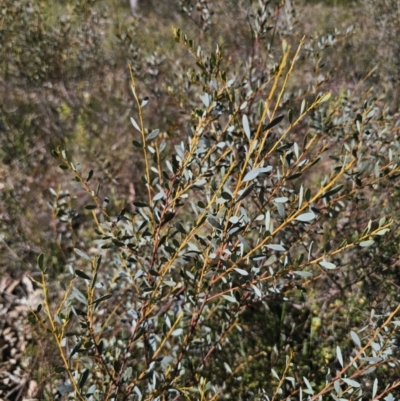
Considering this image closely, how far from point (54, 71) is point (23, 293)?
8.02 ft

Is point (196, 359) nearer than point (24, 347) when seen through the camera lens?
Yes

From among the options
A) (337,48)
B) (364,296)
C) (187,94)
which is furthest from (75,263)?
(337,48)

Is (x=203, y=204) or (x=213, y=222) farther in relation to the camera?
(x=203, y=204)

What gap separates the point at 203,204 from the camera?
1.17m

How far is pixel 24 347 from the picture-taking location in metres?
2.74

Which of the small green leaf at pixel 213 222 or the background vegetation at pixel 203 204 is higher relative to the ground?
the small green leaf at pixel 213 222

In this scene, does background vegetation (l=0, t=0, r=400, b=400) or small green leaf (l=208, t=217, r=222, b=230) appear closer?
small green leaf (l=208, t=217, r=222, b=230)

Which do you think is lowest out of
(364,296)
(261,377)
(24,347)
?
(24,347)

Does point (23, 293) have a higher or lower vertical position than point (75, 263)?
lower

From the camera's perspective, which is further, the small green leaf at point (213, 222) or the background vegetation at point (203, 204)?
the background vegetation at point (203, 204)

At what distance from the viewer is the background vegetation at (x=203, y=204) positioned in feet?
4.08

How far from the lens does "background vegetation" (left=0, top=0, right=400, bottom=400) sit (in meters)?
1.24

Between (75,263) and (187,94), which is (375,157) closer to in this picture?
(187,94)

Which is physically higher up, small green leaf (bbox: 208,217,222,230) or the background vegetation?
small green leaf (bbox: 208,217,222,230)
